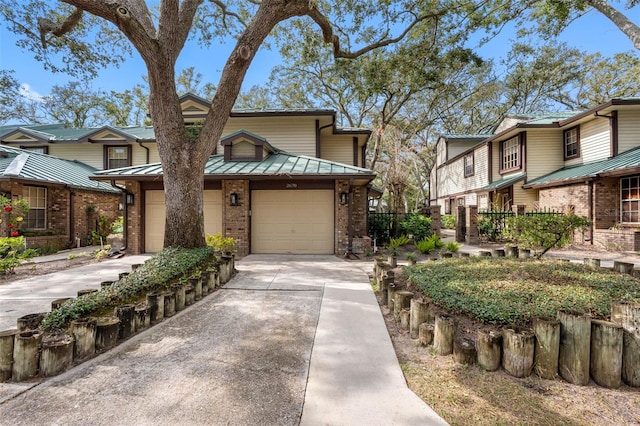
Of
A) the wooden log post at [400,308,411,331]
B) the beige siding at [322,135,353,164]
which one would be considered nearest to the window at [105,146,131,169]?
the beige siding at [322,135,353,164]

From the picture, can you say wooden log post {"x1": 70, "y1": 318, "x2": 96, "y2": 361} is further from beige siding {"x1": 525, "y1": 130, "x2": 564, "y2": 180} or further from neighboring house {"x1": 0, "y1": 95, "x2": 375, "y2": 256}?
beige siding {"x1": 525, "y1": 130, "x2": 564, "y2": 180}

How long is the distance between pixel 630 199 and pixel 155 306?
15.5 meters

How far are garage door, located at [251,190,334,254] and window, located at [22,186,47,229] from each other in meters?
8.91

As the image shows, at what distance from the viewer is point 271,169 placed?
9633mm

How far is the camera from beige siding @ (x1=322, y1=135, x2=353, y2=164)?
523 inches

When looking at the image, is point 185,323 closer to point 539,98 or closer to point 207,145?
point 207,145

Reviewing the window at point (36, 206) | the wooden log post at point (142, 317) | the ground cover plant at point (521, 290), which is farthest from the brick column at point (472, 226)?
the window at point (36, 206)

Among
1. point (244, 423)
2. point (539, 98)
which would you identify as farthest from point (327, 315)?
point (539, 98)

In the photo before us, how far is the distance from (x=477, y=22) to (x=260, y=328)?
42.4 feet

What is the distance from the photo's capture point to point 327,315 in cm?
422

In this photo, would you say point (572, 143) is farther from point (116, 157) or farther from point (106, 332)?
point (116, 157)

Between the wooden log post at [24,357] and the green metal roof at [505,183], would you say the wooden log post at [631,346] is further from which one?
the green metal roof at [505,183]

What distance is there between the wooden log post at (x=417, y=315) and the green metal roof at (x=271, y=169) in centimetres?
615

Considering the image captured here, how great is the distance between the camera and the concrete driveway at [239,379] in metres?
2.13
